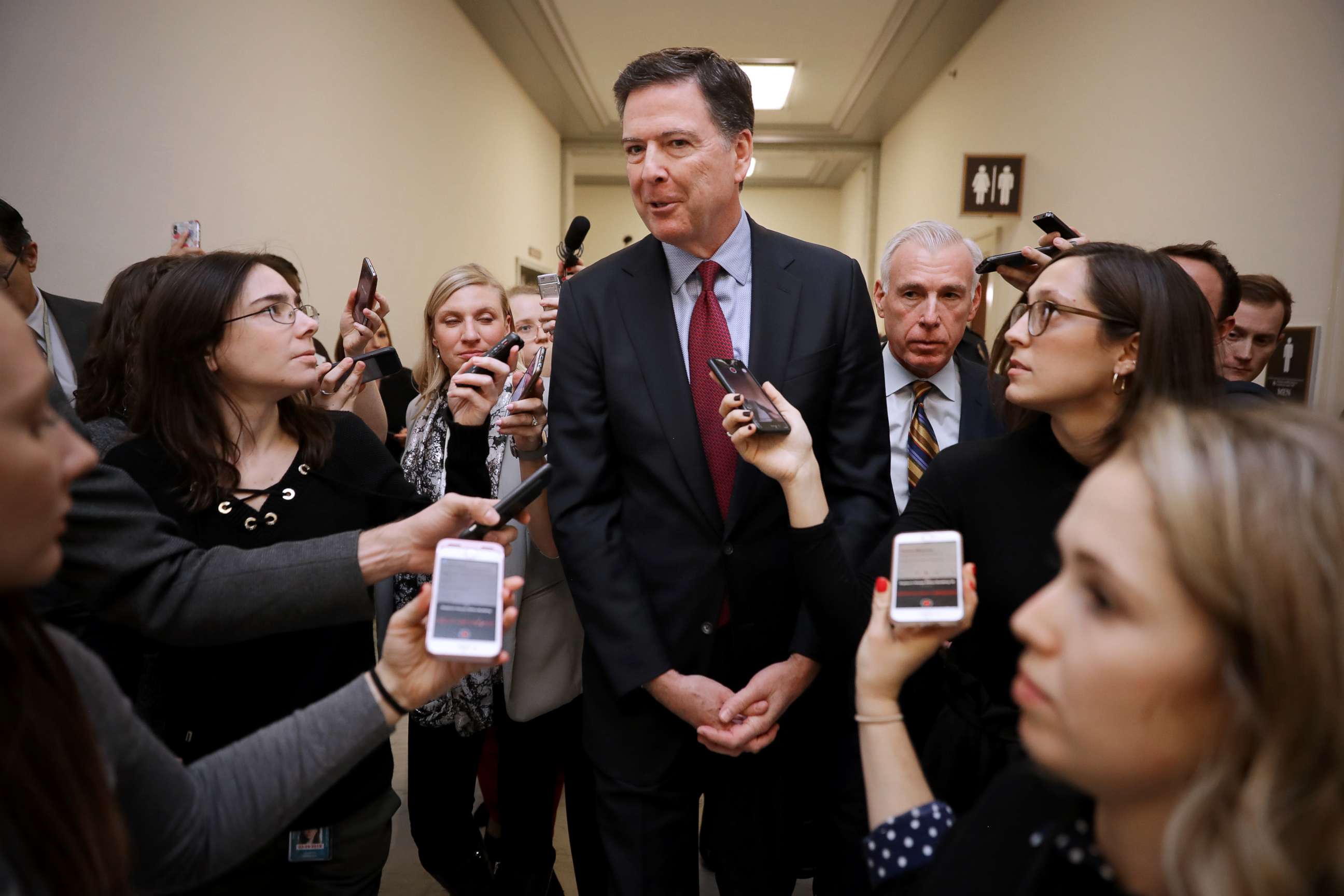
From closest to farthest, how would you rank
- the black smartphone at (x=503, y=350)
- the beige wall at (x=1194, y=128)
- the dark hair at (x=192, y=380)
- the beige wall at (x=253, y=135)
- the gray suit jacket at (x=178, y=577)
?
the gray suit jacket at (x=178, y=577), the dark hair at (x=192, y=380), the black smartphone at (x=503, y=350), the beige wall at (x=253, y=135), the beige wall at (x=1194, y=128)

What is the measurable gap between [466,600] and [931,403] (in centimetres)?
170

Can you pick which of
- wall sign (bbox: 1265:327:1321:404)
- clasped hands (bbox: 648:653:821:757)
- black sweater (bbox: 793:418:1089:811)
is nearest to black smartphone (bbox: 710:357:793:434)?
black sweater (bbox: 793:418:1089:811)

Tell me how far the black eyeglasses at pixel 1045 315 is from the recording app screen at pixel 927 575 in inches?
25.7

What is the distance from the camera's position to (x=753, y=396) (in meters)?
1.54

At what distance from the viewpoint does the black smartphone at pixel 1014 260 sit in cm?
203

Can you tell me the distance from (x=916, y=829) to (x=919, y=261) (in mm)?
1861

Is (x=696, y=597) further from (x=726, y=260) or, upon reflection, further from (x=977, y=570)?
(x=726, y=260)

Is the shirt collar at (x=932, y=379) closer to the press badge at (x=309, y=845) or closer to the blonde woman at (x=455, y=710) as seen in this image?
the blonde woman at (x=455, y=710)

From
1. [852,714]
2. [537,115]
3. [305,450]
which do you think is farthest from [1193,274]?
[537,115]

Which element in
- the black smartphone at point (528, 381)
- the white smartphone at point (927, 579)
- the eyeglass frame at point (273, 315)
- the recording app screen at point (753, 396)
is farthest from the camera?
the black smartphone at point (528, 381)

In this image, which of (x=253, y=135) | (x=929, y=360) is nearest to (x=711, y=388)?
(x=929, y=360)

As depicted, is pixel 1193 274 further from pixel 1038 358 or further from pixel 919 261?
pixel 1038 358

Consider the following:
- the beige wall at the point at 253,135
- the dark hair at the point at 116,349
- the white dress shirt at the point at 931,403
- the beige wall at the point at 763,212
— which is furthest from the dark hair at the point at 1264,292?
the beige wall at the point at 763,212

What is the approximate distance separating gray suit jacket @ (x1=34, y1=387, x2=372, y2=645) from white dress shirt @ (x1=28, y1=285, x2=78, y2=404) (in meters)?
1.78
